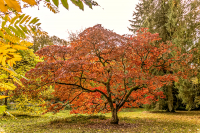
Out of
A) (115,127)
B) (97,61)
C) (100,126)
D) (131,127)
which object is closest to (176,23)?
(97,61)

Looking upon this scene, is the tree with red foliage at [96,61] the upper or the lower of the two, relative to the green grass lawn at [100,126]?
upper

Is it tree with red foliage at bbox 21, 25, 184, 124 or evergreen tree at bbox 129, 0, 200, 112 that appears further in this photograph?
evergreen tree at bbox 129, 0, 200, 112

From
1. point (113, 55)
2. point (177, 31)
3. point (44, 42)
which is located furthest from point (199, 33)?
point (44, 42)

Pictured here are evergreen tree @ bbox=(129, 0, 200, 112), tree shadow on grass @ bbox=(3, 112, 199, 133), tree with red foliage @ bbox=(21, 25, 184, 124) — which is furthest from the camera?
evergreen tree @ bbox=(129, 0, 200, 112)

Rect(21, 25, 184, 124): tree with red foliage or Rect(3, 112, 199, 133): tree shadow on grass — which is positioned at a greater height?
Rect(21, 25, 184, 124): tree with red foliage

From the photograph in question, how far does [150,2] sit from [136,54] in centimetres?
1077

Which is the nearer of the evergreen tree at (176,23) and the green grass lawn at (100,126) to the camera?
the green grass lawn at (100,126)

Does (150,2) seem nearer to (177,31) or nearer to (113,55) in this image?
(177,31)

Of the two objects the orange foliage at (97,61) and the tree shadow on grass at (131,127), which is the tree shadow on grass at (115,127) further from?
the orange foliage at (97,61)

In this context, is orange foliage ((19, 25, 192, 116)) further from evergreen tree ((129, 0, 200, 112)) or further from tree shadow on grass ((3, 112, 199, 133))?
evergreen tree ((129, 0, 200, 112))

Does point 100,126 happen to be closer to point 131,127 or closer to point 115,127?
point 115,127

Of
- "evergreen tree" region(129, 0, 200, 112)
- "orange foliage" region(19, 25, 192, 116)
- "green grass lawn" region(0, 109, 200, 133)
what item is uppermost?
"evergreen tree" region(129, 0, 200, 112)

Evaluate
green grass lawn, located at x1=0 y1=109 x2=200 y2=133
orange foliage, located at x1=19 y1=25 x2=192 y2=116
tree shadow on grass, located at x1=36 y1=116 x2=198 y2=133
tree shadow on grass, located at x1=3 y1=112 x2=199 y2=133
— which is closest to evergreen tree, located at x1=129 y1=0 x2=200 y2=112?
green grass lawn, located at x1=0 y1=109 x2=200 y2=133

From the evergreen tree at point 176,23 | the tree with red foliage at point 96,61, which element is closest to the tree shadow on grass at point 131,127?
the tree with red foliage at point 96,61
